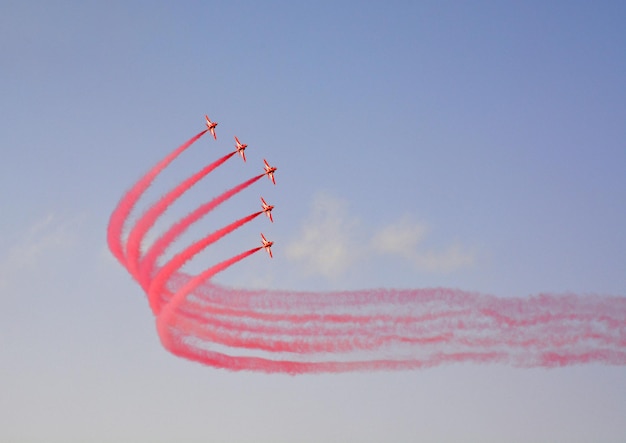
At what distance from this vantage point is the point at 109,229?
225ft

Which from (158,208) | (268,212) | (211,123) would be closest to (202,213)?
(158,208)

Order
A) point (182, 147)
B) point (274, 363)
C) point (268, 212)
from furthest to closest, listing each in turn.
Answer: point (268, 212) < point (182, 147) < point (274, 363)

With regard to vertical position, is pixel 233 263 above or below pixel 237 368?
above

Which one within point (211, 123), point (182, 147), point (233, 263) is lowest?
point (233, 263)

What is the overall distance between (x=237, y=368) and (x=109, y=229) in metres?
18.2

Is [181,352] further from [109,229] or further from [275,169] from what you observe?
[275,169]

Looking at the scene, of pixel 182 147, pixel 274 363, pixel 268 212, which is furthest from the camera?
pixel 268 212

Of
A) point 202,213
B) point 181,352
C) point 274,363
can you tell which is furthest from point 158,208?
point 274,363

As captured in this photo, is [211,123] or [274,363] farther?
[211,123]

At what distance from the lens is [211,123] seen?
257ft

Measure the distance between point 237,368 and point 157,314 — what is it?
350 inches

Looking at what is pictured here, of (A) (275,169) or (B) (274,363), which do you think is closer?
(B) (274,363)

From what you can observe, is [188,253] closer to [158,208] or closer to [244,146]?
[158,208]

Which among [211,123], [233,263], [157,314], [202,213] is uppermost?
[211,123]
